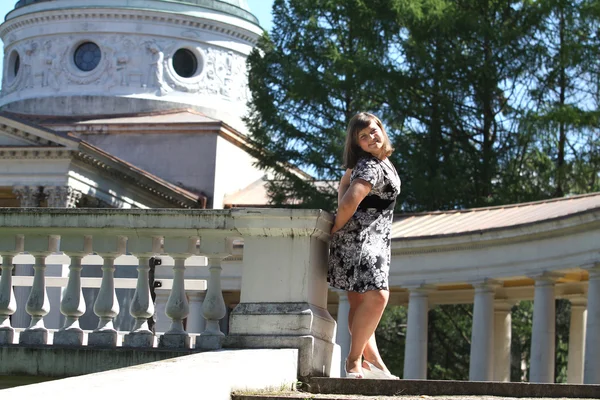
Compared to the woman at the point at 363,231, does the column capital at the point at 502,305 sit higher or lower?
higher

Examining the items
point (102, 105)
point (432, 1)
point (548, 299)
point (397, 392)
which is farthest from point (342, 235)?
point (102, 105)

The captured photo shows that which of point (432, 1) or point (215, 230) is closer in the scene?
point (215, 230)

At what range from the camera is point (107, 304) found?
40.7 feet

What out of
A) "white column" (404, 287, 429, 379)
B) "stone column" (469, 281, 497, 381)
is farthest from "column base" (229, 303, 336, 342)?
"white column" (404, 287, 429, 379)

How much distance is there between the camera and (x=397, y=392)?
427 inches

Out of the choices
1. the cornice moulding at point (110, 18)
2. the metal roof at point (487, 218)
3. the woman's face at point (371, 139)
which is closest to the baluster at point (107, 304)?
the woman's face at point (371, 139)

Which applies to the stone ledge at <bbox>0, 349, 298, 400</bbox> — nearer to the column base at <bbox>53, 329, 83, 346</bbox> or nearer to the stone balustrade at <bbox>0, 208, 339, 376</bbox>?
the stone balustrade at <bbox>0, 208, 339, 376</bbox>

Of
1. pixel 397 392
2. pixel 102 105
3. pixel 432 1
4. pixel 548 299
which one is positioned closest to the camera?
pixel 397 392

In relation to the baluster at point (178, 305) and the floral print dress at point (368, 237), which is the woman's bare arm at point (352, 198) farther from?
the baluster at point (178, 305)

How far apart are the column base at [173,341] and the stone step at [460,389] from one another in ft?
5.18

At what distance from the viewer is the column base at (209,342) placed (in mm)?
12055

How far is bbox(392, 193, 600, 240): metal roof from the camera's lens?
33.8m

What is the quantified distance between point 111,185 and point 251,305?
1958 inches

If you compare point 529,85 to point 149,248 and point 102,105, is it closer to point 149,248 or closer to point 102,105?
point 102,105
